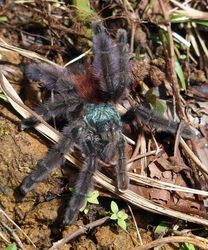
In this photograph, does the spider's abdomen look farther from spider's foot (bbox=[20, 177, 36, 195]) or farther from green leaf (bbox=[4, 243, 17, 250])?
green leaf (bbox=[4, 243, 17, 250])

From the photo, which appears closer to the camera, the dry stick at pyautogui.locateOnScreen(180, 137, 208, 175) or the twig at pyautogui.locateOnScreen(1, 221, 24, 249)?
the twig at pyautogui.locateOnScreen(1, 221, 24, 249)

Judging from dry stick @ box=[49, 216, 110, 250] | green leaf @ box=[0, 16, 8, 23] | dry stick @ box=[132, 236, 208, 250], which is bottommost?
dry stick @ box=[132, 236, 208, 250]

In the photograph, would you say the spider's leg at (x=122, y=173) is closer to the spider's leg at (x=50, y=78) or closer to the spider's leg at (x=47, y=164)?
the spider's leg at (x=47, y=164)

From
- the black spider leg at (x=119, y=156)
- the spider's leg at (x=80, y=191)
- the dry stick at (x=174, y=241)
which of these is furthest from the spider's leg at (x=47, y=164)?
the dry stick at (x=174, y=241)

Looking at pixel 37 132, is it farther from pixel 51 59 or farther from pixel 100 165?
A: pixel 51 59

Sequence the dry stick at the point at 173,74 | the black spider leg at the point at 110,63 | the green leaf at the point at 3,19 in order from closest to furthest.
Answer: the black spider leg at the point at 110,63 < the dry stick at the point at 173,74 < the green leaf at the point at 3,19

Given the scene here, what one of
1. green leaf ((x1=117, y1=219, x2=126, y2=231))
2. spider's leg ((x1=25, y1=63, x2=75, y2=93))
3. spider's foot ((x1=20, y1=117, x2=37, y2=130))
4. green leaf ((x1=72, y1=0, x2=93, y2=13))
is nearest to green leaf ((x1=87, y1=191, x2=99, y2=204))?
green leaf ((x1=117, y1=219, x2=126, y2=231))

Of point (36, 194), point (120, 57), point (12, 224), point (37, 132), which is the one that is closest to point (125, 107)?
point (120, 57)

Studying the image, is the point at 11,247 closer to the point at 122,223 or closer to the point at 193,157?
the point at 122,223
